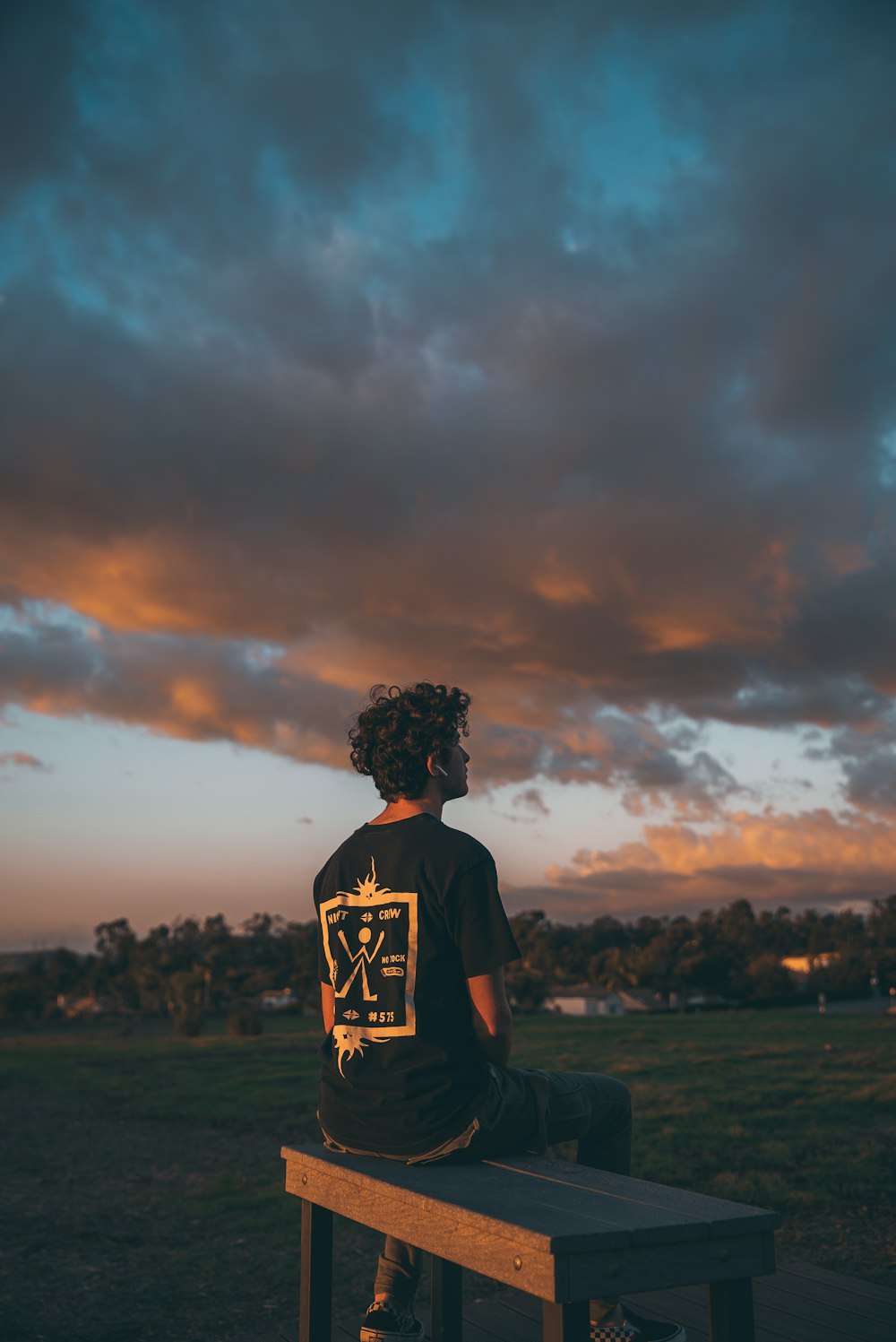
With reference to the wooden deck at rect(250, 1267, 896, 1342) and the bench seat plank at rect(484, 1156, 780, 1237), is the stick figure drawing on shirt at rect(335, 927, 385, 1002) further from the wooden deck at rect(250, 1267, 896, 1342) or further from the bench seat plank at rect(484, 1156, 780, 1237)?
the wooden deck at rect(250, 1267, 896, 1342)

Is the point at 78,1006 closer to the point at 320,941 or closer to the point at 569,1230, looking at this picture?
the point at 320,941

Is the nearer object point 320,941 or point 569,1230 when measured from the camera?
point 569,1230

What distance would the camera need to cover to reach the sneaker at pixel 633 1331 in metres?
3.21

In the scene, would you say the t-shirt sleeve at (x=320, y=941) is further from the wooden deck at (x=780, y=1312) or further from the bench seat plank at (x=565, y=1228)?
the wooden deck at (x=780, y=1312)

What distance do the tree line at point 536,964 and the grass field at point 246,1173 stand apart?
3855 centimetres

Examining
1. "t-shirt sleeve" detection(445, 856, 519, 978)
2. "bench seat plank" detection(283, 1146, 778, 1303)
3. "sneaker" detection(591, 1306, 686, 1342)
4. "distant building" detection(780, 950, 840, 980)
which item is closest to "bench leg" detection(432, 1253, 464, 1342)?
"sneaker" detection(591, 1306, 686, 1342)

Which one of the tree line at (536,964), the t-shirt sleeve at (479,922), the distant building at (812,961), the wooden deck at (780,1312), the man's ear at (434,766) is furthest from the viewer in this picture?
the distant building at (812,961)

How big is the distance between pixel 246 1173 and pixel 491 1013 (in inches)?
294

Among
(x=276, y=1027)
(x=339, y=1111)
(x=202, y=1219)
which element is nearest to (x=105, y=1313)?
(x=202, y=1219)

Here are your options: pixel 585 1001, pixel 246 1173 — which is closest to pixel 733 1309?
pixel 246 1173

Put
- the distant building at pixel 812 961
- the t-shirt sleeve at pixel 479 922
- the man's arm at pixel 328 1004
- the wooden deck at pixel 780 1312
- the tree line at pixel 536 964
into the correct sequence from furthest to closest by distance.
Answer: the distant building at pixel 812 961 → the tree line at pixel 536 964 → the wooden deck at pixel 780 1312 → the man's arm at pixel 328 1004 → the t-shirt sleeve at pixel 479 922

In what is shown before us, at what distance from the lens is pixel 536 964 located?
70938 millimetres

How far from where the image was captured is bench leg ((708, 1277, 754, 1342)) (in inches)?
103

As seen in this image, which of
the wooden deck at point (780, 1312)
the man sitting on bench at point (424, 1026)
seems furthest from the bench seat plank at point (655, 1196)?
the wooden deck at point (780, 1312)
